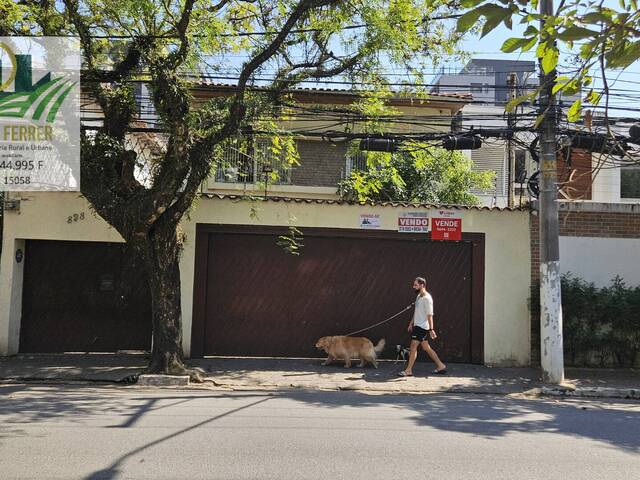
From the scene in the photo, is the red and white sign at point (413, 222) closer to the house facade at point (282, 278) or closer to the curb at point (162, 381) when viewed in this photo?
the house facade at point (282, 278)

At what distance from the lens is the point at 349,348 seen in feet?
33.4

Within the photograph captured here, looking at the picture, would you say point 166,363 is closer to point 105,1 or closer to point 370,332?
point 370,332

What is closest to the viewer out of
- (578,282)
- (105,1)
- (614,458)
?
(614,458)

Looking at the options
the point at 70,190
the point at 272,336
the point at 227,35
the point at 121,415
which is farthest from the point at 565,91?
the point at 70,190

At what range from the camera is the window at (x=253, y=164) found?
1095 cm

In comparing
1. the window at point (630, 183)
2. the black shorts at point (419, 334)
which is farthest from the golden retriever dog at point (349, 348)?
the window at point (630, 183)

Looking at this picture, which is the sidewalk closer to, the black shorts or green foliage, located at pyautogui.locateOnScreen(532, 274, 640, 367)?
green foliage, located at pyautogui.locateOnScreen(532, 274, 640, 367)

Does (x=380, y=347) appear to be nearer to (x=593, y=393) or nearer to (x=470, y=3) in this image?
(x=593, y=393)

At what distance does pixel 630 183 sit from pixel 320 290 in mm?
13895

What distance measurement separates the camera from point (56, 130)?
9586mm

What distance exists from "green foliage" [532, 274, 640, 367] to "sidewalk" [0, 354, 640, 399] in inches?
12.7

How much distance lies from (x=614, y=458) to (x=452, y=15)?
24.6 ft

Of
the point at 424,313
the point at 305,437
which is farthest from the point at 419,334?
the point at 305,437

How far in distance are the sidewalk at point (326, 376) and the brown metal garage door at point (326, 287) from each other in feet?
1.58
